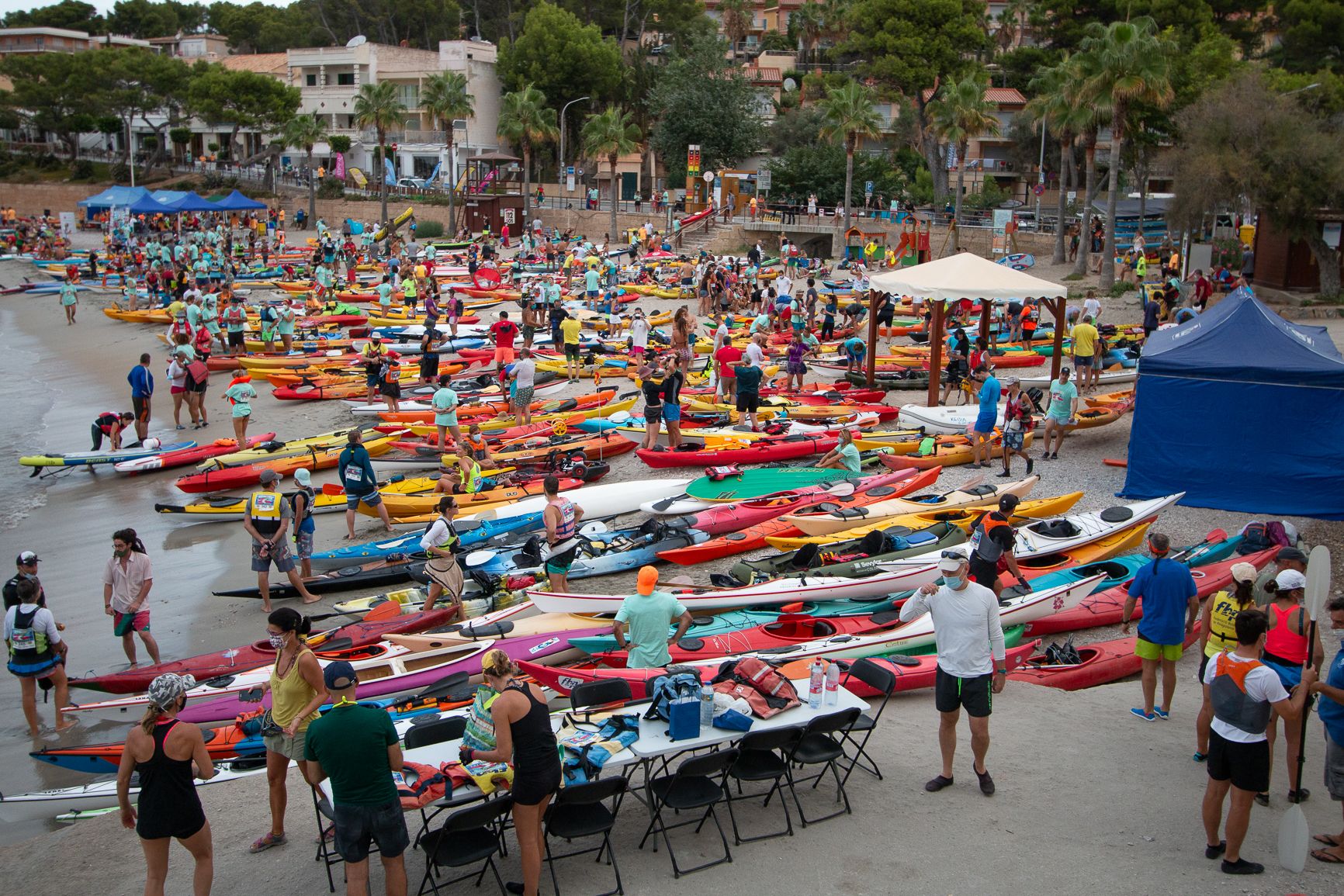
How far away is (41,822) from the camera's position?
26.8 feet

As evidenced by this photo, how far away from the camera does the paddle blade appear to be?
232 inches

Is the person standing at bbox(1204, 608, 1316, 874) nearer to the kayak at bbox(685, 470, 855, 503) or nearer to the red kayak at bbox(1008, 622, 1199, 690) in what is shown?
the red kayak at bbox(1008, 622, 1199, 690)

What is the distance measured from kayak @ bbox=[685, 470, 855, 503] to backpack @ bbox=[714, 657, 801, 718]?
7297 millimetres

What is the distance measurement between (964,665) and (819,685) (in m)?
0.94

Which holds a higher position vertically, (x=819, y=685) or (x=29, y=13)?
(x=29, y=13)

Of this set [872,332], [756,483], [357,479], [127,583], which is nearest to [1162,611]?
[756,483]

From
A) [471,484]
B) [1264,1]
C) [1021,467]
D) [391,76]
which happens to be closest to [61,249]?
[391,76]

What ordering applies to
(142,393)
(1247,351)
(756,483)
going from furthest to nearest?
(142,393)
(756,483)
(1247,351)

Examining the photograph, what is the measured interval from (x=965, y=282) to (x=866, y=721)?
11.8 m

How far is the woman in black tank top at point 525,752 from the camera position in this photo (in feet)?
18.7

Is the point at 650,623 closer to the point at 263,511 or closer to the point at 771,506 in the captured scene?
the point at 263,511

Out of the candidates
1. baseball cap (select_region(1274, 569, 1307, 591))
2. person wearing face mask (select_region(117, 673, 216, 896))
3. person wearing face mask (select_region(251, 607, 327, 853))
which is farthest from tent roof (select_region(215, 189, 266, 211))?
baseball cap (select_region(1274, 569, 1307, 591))

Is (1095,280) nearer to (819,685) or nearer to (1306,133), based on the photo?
(1306,133)

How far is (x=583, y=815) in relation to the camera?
6082 mm
